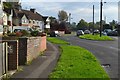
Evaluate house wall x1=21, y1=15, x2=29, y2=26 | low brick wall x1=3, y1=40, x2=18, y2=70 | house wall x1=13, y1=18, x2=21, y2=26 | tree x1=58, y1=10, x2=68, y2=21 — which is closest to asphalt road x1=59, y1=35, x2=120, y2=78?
low brick wall x1=3, y1=40, x2=18, y2=70

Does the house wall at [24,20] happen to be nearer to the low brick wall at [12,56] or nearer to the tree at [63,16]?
the tree at [63,16]

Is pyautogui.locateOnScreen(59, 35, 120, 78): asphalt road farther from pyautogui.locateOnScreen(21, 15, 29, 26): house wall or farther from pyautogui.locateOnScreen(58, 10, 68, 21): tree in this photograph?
pyautogui.locateOnScreen(58, 10, 68, 21): tree

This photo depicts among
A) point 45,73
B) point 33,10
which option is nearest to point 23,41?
point 45,73

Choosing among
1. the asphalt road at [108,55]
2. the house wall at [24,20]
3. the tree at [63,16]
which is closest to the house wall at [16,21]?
the house wall at [24,20]

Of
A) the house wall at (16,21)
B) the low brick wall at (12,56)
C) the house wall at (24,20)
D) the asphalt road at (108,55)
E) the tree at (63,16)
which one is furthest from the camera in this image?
the tree at (63,16)

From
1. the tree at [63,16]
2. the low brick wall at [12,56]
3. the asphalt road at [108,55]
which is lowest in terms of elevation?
the asphalt road at [108,55]

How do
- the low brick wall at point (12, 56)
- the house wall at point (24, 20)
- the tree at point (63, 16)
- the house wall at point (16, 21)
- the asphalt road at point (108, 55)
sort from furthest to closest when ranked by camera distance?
the tree at point (63, 16) < the house wall at point (24, 20) < the house wall at point (16, 21) < the asphalt road at point (108, 55) < the low brick wall at point (12, 56)

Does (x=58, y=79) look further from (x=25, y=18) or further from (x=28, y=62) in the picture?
(x=25, y=18)

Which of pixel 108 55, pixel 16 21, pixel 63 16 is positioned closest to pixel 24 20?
pixel 16 21

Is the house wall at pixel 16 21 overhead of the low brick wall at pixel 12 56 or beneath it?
overhead

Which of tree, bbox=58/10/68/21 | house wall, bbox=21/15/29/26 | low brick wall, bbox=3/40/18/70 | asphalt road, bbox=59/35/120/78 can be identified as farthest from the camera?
tree, bbox=58/10/68/21

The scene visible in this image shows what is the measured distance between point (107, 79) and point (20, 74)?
3.13 metres

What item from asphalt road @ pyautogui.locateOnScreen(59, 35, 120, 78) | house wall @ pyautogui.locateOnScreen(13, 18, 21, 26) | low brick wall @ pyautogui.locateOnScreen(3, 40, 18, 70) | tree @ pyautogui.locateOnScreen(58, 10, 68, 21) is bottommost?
asphalt road @ pyautogui.locateOnScreen(59, 35, 120, 78)

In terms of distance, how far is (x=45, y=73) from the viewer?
41.7ft
